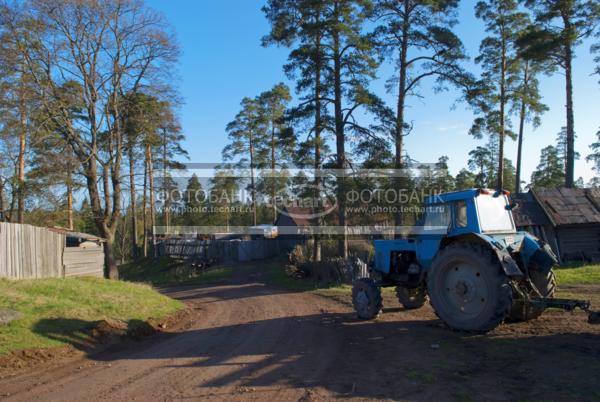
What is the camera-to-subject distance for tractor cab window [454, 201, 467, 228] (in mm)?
8952

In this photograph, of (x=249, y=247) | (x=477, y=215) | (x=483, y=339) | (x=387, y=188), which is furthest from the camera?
(x=249, y=247)

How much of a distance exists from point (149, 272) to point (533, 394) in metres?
37.0

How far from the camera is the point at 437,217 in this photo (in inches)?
372

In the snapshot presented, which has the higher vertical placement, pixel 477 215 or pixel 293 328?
pixel 477 215

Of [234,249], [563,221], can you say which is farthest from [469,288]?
[234,249]

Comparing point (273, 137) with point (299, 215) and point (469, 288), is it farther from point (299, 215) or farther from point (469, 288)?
point (469, 288)

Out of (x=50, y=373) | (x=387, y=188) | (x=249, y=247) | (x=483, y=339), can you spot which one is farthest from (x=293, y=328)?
(x=249, y=247)

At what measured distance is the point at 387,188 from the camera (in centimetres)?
1869

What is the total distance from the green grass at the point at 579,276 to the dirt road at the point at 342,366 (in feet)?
24.2

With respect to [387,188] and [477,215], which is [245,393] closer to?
[477,215]

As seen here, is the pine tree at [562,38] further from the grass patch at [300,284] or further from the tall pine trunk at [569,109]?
the grass patch at [300,284]

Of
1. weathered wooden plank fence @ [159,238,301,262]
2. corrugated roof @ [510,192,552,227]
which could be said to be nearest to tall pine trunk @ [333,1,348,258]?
corrugated roof @ [510,192,552,227]

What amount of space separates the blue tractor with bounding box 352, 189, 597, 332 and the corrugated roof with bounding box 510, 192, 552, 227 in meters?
14.8

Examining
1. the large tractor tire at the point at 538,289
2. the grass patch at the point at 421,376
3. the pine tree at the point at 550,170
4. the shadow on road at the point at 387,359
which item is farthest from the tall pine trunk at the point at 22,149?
the pine tree at the point at 550,170
